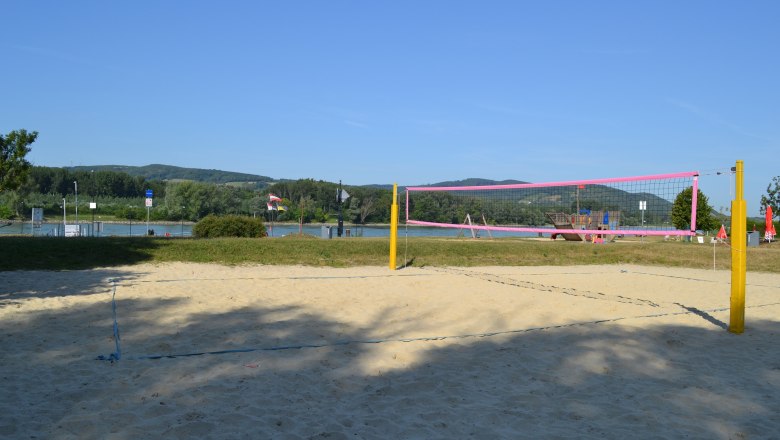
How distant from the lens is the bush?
17.6 meters

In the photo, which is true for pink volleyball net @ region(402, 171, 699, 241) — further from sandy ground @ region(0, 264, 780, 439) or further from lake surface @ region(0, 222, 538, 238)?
lake surface @ region(0, 222, 538, 238)

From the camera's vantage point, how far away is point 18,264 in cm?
1012

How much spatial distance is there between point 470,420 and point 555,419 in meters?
0.49

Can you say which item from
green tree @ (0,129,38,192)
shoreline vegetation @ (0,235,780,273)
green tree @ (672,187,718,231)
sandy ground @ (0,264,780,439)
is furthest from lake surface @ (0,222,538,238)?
sandy ground @ (0,264,780,439)

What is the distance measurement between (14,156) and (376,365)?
868 inches

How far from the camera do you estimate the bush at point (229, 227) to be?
17609 millimetres

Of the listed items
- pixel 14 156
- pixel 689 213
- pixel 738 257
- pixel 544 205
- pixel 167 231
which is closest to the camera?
pixel 738 257

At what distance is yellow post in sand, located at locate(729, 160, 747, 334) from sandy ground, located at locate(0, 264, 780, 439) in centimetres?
18

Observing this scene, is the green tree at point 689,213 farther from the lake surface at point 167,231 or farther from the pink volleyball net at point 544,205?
the pink volleyball net at point 544,205

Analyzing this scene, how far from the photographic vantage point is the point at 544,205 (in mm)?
12023

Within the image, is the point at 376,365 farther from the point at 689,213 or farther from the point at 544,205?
the point at 689,213

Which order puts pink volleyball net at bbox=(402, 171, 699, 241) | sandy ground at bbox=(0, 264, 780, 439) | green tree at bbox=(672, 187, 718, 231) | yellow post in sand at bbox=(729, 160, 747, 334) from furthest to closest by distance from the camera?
1. green tree at bbox=(672, 187, 718, 231)
2. pink volleyball net at bbox=(402, 171, 699, 241)
3. yellow post in sand at bbox=(729, 160, 747, 334)
4. sandy ground at bbox=(0, 264, 780, 439)

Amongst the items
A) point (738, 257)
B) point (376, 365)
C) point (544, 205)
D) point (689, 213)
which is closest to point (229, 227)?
point (544, 205)

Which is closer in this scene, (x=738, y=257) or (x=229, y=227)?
(x=738, y=257)
